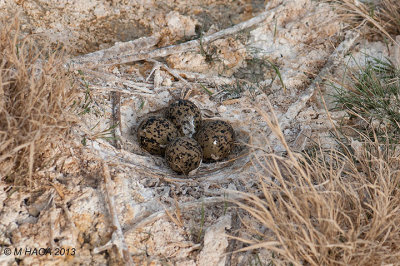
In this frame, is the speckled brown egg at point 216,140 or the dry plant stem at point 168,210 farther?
the speckled brown egg at point 216,140

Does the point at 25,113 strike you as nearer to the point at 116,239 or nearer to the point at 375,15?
the point at 116,239

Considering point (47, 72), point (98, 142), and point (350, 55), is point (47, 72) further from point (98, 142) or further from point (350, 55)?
point (350, 55)

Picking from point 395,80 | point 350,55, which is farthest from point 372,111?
point 350,55

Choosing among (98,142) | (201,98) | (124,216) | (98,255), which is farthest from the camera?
(201,98)

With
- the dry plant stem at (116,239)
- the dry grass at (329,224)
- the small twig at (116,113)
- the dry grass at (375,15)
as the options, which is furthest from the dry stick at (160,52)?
the dry grass at (329,224)

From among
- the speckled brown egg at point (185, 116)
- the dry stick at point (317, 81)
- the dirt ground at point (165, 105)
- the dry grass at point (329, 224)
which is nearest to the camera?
the dry grass at point (329, 224)

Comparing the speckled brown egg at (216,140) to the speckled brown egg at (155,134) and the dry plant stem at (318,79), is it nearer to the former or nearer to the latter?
the speckled brown egg at (155,134)

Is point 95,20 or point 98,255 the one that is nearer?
point 98,255

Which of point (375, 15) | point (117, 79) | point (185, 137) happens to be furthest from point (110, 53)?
point (375, 15)
